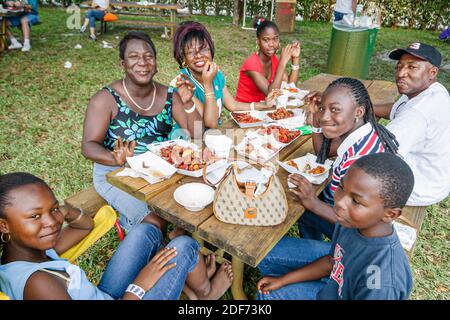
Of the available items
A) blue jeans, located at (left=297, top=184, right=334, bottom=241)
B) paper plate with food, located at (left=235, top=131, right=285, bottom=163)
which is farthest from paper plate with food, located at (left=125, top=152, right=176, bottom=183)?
blue jeans, located at (left=297, top=184, right=334, bottom=241)

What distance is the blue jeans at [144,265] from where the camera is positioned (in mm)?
1883

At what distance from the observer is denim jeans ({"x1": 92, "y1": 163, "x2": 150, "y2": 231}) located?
96.3 inches

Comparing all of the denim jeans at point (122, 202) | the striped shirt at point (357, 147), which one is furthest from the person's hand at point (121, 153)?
the striped shirt at point (357, 147)

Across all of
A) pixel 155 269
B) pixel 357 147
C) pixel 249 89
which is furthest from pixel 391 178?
pixel 249 89

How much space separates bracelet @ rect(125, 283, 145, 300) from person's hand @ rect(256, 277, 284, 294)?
0.69 m

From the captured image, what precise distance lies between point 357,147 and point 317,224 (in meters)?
0.81

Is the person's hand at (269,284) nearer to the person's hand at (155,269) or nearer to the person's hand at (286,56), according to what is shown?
the person's hand at (155,269)

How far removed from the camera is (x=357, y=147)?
6.73 feet

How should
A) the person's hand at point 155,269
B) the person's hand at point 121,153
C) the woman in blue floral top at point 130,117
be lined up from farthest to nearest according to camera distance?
1. the woman in blue floral top at point 130,117
2. the person's hand at point 121,153
3. the person's hand at point 155,269

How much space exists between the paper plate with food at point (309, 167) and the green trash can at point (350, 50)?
5.20m

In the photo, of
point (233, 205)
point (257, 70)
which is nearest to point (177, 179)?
point (233, 205)

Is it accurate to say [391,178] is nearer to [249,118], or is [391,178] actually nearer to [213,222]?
[213,222]

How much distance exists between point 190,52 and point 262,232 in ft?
6.57

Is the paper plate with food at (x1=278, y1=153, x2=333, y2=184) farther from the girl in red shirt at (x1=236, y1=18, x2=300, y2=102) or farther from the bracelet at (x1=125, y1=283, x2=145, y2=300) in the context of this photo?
the girl in red shirt at (x1=236, y1=18, x2=300, y2=102)
